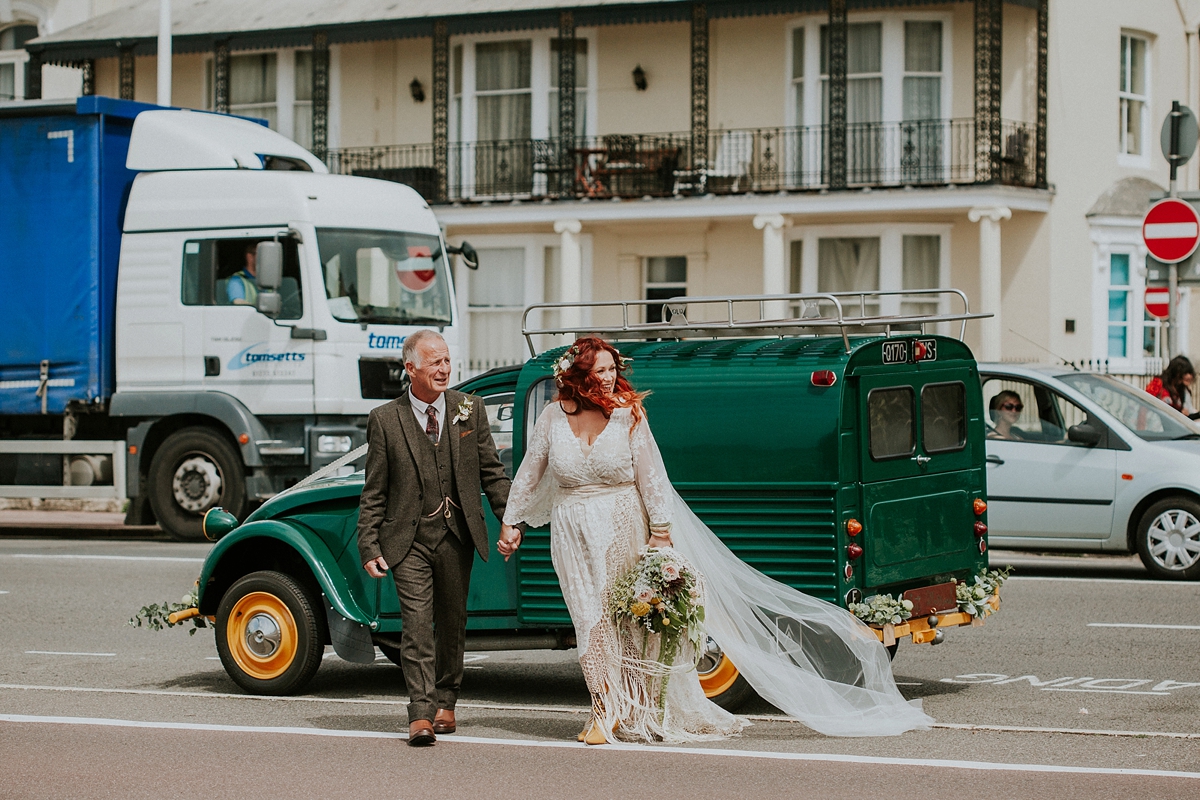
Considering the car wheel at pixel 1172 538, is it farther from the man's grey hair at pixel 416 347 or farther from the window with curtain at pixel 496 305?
the window with curtain at pixel 496 305

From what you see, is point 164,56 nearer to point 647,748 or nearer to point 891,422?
point 891,422

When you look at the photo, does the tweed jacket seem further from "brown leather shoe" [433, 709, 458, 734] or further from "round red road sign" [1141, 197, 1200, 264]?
"round red road sign" [1141, 197, 1200, 264]

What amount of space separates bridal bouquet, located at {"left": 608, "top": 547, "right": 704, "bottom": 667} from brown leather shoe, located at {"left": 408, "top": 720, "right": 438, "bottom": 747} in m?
0.94

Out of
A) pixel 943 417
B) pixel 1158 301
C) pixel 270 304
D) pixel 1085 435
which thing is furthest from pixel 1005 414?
pixel 270 304

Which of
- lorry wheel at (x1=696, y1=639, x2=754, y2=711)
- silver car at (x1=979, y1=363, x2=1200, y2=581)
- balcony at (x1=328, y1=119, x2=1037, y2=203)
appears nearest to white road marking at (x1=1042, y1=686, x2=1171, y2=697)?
lorry wheel at (x1=696, y1=639, x2=754, y2=711)

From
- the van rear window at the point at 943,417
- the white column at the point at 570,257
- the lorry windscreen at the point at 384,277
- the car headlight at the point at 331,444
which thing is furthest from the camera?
the white column at the point at 570,257

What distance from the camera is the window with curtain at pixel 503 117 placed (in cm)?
2780

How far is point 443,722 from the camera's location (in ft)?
24.6

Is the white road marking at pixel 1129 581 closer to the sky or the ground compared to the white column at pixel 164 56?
→ closer to the ground

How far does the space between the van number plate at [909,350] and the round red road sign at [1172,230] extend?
24.9ft

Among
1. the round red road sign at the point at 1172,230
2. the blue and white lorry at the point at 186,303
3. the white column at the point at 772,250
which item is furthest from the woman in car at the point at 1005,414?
the white column at the point at 772,250

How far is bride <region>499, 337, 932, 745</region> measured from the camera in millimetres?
7277

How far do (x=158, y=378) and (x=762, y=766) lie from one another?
35.5 feet

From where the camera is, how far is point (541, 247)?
27.8m
